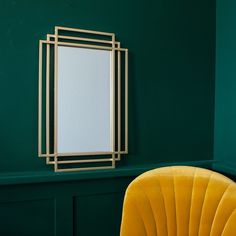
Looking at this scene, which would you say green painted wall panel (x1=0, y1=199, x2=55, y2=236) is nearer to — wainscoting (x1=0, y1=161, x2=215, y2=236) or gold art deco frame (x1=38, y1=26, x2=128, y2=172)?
wainscoting (x1=0, y1=161, x2=215, y2=236)

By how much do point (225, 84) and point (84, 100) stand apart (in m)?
1.09

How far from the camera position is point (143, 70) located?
1.91m

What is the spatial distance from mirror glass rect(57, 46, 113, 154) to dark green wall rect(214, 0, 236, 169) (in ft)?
2.91

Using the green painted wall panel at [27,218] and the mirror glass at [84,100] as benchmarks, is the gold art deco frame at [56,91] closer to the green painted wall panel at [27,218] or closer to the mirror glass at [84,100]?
the mirror glass at [84,100]

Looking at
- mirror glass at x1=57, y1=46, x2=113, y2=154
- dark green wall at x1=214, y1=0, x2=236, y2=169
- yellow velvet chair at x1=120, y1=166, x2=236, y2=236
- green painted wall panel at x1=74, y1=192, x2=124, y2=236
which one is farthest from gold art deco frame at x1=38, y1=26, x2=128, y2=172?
dark green wall at x1=214, y1=0, x2=236, y2=169

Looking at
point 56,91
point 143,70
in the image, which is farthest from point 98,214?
point 143,70

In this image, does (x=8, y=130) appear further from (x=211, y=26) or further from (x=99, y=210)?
(x=211, y=26)

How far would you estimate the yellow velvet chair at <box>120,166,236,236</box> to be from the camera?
114 cm

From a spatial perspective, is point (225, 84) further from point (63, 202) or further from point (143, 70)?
point (63, 202)

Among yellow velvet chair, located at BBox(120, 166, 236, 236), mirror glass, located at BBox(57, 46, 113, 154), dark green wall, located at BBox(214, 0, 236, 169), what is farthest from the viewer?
dark green wall, located at BBox(214, 0, 236, 169)

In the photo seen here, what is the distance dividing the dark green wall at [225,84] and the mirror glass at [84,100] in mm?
886

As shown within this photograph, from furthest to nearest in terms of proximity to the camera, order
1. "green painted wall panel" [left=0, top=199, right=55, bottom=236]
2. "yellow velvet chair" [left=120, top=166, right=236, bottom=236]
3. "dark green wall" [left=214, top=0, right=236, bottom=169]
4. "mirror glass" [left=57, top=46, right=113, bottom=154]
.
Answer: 1. "dark green wall" [left=214, top=0, right=236, bottom=169]
2. "mirror glass" [left=57, top=46, right=113, bottom=154]
3. "green painted wall panel" [left=0, top=199, right=55, bottom=236]
4. "yellow velvet chair" [left=120, top=166, right=236, bottom=236]

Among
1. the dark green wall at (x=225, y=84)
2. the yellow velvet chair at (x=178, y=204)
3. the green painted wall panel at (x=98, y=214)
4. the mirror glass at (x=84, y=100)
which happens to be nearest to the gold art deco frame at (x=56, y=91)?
the mirror glass at (x=84, y=100)

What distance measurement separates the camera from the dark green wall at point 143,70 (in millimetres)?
1598
